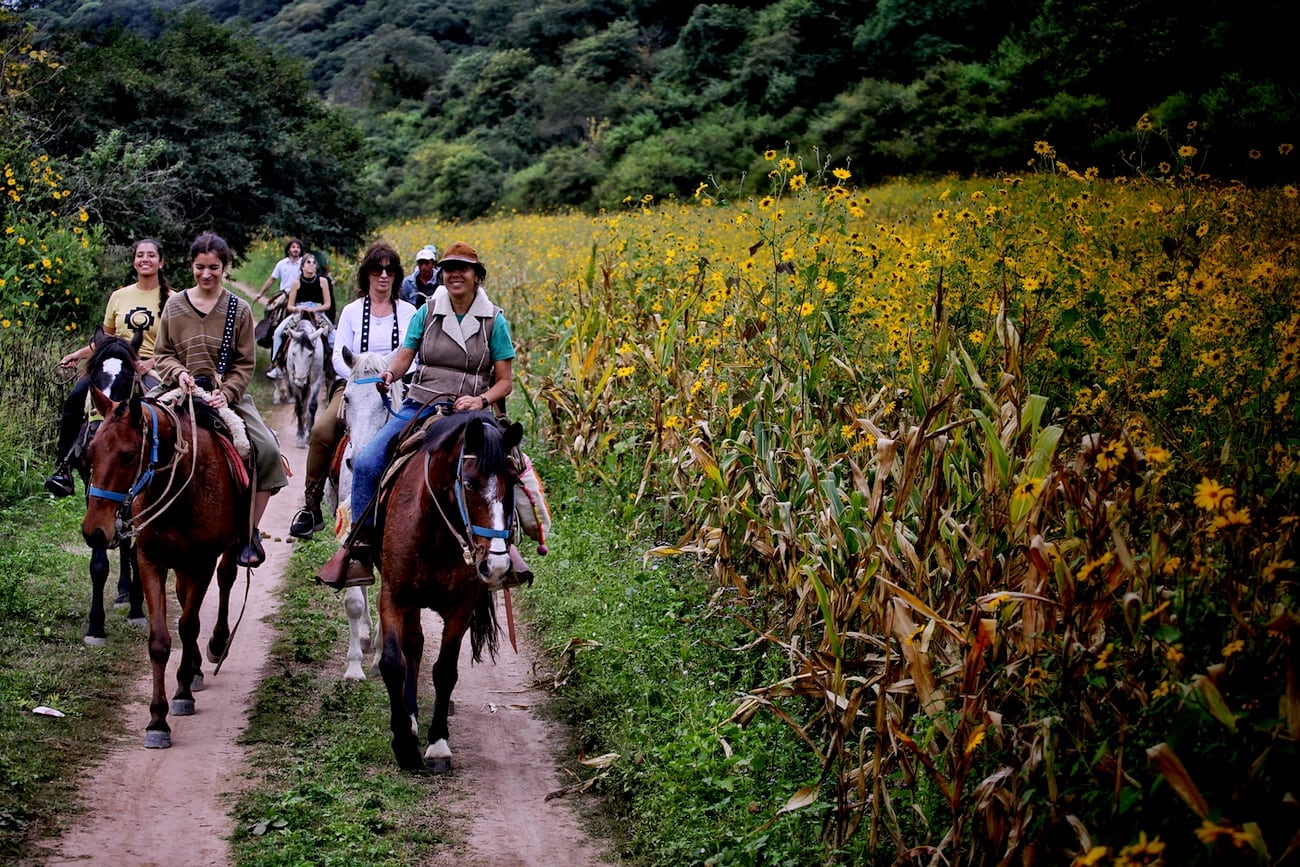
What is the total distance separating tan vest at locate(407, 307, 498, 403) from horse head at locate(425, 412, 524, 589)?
2.29 feet

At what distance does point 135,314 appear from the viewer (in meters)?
8.35

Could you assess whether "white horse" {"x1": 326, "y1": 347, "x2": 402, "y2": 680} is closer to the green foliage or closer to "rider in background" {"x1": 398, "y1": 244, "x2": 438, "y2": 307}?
"rider in background" {"x1": 398, "y1": 244, "x2": 438, "y2": 307}

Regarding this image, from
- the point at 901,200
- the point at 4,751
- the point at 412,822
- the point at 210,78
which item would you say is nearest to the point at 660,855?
the point at 412,822

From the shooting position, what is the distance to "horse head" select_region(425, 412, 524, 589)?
5.93 metres

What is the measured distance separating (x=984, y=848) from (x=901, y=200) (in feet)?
50.8

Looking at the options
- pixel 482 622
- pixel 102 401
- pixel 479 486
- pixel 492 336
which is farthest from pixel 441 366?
pixel 102 401

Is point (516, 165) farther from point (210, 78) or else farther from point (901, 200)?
point (901, 200)

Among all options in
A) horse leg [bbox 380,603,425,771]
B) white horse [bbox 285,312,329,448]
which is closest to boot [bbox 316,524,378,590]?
horse leg [bbox 380,603,425,771]

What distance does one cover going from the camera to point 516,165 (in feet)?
145

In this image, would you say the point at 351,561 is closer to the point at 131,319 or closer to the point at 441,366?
the point at 441,366

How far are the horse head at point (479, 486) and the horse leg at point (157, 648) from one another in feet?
6.64

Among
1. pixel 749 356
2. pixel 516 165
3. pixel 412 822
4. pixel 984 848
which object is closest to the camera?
pixel 984 848

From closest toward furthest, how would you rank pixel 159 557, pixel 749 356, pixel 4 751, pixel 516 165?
pixel 4 751 → pixel 159 557 → pixel 749 356 → pixel 516 165

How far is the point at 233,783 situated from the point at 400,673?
105 cm
